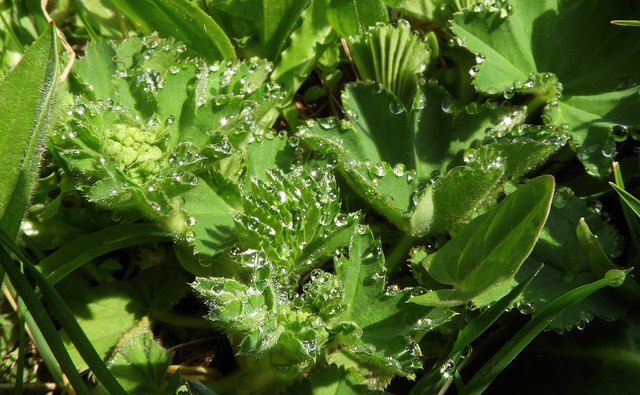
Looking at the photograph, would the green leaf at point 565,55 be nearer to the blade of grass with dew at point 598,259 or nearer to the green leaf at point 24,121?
the blade of grass with dew at point 598,259

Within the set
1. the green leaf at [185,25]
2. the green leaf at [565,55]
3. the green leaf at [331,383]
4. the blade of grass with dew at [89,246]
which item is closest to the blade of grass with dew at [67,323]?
the blade of grass with dew at [89,246]

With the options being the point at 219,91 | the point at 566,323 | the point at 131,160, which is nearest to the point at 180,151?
the point at 131,160

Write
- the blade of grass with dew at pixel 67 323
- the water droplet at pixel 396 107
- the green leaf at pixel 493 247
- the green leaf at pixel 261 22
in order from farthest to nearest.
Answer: the green leaf at pixel 261 22, the water droplet at pixel 396 107, the blade of grass with dew at pixel 67 323, the green leaf at pixel 493 247

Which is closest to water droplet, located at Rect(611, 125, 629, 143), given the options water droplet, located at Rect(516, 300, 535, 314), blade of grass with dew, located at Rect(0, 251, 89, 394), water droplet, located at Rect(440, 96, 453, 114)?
water droplet, located at Rect(440, 96, 453, 114)

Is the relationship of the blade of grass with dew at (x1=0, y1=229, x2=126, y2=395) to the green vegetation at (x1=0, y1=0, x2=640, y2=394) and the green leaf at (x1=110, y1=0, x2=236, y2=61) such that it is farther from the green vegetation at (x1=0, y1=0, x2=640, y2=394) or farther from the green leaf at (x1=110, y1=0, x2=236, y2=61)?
the green leaf at (x1=110, y1=0, x2=236, y2=61)

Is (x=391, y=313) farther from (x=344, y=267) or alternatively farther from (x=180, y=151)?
(x=180, y=151)

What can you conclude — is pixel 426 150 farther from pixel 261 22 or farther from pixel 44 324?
pixel 44 324
